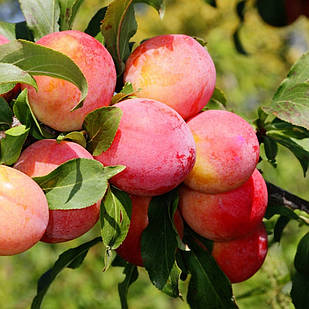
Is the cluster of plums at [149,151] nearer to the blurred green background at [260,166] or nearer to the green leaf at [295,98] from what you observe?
the green leaf at [295,98]

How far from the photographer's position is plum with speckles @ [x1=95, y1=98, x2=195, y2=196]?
0.63 m

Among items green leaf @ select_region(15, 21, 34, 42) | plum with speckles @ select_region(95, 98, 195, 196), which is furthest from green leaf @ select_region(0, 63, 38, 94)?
green leaf @ select_region(15, 21, 34, 42)

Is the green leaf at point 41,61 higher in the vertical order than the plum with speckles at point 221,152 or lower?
higher

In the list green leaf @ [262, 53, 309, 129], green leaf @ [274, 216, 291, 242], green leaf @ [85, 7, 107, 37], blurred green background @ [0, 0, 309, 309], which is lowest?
blurred green background @ [0, 0, 309, 309]

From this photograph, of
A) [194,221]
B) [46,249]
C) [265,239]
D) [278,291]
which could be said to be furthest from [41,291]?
[46,249]

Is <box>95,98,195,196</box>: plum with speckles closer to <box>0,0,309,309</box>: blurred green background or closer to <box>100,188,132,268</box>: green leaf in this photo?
<box>100,188,132,268</box>: green leaf

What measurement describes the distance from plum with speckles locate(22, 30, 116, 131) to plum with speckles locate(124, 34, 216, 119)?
0.06 metres

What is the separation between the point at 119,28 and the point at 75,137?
183 millimetres

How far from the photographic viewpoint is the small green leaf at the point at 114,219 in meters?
→ 0.63

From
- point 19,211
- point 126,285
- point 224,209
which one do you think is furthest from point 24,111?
point 126,285

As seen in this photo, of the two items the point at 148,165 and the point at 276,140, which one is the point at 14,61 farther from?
the point at 276,140

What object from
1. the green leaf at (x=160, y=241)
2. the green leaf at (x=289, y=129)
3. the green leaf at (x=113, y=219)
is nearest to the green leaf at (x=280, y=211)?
the green leaf at (x=289, y=129)

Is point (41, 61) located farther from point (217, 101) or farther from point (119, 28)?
point (217, 101)

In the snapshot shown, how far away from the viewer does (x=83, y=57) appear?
2.08 ft
